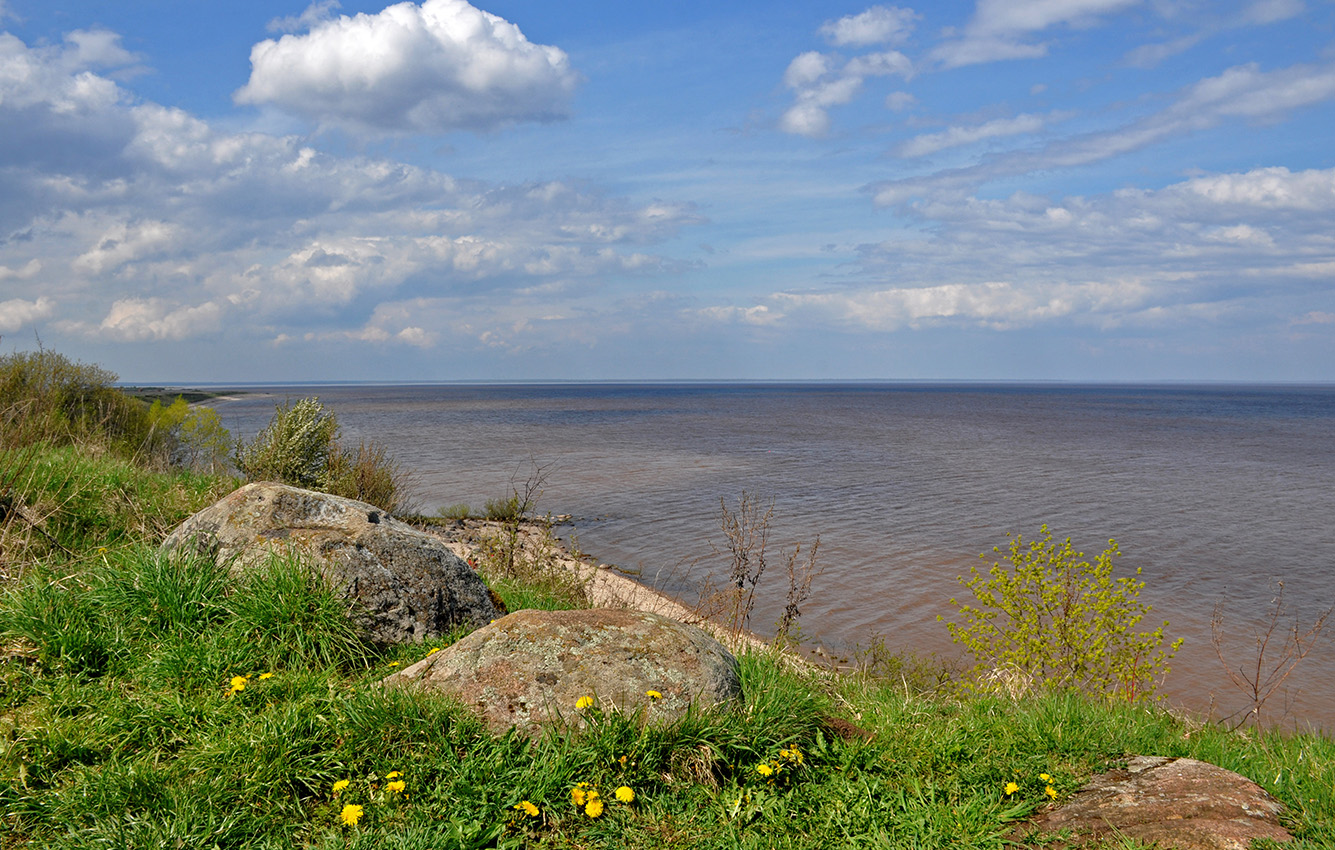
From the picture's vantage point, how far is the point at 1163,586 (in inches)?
620

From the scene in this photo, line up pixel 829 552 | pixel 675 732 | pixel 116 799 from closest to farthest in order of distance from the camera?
pixel 116 799 < pixel 675 732 < pixel 829 552

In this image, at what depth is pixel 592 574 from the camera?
1099cm

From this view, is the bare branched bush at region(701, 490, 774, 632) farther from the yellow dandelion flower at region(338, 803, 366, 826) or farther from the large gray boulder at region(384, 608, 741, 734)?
the yellow dandelion flower at region(338, 803, 366, 826)

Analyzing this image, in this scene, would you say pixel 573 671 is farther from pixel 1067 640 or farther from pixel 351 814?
pixel 1067 640

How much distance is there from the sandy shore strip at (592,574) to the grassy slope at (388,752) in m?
2.42

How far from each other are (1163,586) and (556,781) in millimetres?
16571

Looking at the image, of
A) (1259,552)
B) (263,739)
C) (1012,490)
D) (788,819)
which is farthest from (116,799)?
(1012,490)

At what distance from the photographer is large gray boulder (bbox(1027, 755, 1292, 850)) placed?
364 centimetres

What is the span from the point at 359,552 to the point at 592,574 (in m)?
5.61

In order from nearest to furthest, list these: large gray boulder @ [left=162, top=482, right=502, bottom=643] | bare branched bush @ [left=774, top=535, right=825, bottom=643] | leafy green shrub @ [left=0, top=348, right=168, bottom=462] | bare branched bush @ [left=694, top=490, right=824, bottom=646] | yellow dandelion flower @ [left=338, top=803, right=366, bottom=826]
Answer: yellow dandelion flower @ [left=338, top=803, right=366, bottom=826] → large gray boulder @ [left=162, top=482, right=502, bottom=643] → bare branched bush @ [left=694, top=490, right=824, bottom=646] → bare branched bush @ [left=774, top=535, right=825, bottom=643] → leafy green shrub @ [left=0, top=348, right=168, bottom=462]

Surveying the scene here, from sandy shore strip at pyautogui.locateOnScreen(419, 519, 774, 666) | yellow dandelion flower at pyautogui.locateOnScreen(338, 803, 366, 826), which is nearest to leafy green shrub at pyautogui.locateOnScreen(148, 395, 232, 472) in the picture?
sandy shore strip at pyautogui.locateOnScreen(419, 519, 774, 666)

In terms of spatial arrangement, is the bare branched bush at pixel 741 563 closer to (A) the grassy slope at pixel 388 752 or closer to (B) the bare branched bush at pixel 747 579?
(B) the bare branched bush at pixel 747 579

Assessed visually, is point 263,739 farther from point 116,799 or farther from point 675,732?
point 675,732

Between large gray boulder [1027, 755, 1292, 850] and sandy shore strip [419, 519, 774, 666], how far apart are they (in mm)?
3000
